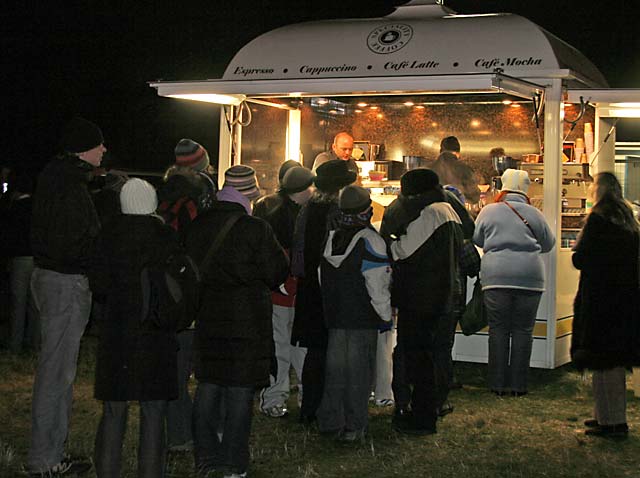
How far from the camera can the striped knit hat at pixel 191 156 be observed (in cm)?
671

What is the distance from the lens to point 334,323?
22.1 feet

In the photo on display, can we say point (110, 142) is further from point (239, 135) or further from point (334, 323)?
point (334, 323)

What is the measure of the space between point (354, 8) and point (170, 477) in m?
29.7

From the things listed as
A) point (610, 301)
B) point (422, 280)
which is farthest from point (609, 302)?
point (422, 280)

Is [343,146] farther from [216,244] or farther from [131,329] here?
[131,329]

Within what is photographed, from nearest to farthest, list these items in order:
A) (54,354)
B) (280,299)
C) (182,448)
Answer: (54,354) < (182,448) < (280,299)

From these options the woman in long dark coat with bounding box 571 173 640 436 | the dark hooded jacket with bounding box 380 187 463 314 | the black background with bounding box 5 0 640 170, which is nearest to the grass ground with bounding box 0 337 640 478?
the woman in long dark coat with bounding box 571 173 640 436

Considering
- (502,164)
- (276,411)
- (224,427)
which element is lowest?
(276,411)

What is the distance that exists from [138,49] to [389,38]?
2759 cm

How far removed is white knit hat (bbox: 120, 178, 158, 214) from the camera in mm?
5184

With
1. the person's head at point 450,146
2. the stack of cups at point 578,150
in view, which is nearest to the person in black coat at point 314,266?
the person's head at point 450,146

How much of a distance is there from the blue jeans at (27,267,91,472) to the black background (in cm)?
2603

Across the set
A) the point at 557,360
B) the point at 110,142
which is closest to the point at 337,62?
the point at 557,360

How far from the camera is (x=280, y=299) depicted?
25.4 feet
